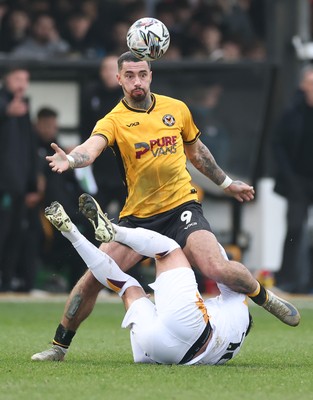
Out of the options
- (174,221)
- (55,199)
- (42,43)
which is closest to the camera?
(174,221)

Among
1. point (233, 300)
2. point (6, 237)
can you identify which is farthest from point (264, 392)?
point (6, 237)

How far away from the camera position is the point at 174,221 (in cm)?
1037

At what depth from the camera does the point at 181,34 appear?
→ 20688 mm

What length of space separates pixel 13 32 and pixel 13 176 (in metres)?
3.20

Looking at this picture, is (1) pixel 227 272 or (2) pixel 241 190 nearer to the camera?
(1) pixel 227 272

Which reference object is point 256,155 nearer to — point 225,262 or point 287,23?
point 287,23

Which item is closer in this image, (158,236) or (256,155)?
(158,236)

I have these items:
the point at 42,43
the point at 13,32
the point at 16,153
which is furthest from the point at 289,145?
the point at 13,32

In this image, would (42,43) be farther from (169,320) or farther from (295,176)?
(169,320)

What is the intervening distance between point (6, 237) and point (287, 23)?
544cm

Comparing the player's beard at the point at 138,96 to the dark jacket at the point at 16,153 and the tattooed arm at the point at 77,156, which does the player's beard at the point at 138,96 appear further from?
the dark jacket at the point at 16,153

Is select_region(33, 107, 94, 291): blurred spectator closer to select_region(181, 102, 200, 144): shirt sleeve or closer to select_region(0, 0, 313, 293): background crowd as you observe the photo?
select_region(0, 0, 313, 293): background crowd

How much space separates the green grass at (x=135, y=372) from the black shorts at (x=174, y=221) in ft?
3.26

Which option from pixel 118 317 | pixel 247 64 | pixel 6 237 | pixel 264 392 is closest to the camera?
pixel 264 392
